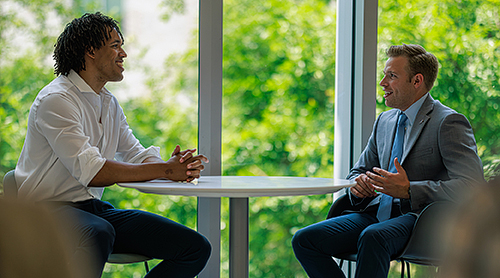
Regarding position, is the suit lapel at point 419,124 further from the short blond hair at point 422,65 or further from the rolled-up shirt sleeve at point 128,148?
the rolled-up shirt sleeve at point 128,148

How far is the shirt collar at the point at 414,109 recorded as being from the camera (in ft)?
6.62

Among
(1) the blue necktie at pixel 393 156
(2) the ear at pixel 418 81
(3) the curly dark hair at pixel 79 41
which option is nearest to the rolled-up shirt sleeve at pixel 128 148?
(3) the curly dark hair at pixel 79 41

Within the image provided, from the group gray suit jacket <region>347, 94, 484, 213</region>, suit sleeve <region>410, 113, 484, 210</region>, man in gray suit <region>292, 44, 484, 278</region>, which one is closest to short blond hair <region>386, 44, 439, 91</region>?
man in gray suit <region>292, 44, 484, 278</region>

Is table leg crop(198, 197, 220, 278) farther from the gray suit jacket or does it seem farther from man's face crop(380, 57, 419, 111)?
man's face crop(380, 57, 419, 111)

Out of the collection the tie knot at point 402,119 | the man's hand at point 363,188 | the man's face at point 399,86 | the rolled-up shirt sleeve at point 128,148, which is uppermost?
the man's face at point 399,86

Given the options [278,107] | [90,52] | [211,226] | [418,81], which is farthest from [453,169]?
[90,52]

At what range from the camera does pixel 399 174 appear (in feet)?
5.76

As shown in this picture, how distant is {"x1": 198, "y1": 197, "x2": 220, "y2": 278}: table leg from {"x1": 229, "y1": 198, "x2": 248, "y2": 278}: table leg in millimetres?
608

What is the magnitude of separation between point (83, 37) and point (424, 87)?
1684 mm

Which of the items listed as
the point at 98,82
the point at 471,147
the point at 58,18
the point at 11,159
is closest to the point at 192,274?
the point at 98,82

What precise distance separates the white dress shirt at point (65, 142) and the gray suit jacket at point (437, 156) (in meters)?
1.27

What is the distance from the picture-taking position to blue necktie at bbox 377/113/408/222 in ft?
6.32

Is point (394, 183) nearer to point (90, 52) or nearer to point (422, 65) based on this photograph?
point (422, 65)

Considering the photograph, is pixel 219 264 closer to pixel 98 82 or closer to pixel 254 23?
pixel 98 82
